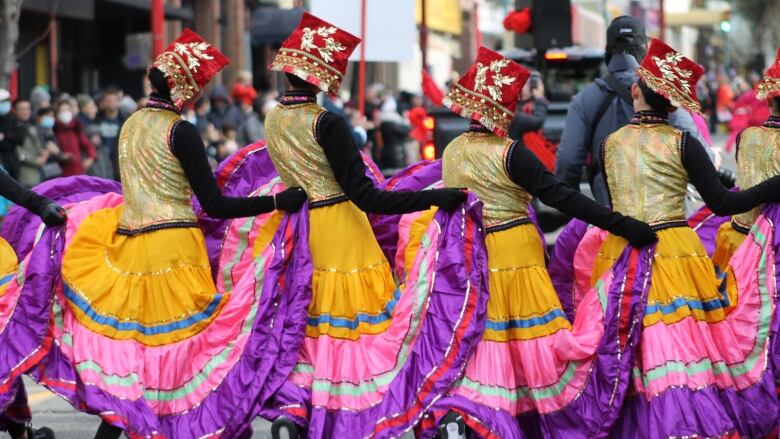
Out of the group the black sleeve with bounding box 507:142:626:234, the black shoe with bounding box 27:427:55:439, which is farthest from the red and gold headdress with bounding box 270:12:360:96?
the black shoe with bounding box 27:427:55:439

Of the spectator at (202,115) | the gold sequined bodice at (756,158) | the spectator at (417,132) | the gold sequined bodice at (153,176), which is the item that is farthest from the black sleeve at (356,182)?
the spectator at (202,115)

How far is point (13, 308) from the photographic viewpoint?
7078 mm

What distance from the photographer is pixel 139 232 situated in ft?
23.4

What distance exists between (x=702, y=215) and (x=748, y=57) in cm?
7584

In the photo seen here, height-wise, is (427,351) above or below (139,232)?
below

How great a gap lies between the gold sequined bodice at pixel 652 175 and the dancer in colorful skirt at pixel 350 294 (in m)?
0.71

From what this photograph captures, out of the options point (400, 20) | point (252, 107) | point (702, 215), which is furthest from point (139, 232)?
point (252, 107)

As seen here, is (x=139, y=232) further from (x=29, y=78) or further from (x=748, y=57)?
(x=748, y=57)

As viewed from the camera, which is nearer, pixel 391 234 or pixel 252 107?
pixel 391 234

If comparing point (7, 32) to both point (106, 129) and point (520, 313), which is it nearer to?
point (106, 129)

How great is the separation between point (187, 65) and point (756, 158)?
2.60 metres

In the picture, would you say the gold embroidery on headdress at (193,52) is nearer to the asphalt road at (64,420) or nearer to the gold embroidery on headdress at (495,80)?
the gold embroidery on headdress at (495,80)

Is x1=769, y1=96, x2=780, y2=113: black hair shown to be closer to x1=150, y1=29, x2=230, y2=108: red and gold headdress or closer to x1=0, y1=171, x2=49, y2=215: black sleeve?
x1=150, y1=29, x2=230, y2=108: red and gold headdress

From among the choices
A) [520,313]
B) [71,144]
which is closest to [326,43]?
[520,313]
